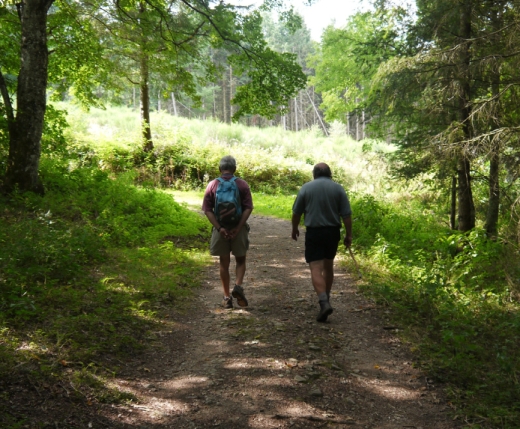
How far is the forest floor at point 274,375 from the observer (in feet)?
11.5

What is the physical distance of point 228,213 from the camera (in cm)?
580

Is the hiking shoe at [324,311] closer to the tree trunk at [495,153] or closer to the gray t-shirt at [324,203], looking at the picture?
the gray t-shirt at [324,203]

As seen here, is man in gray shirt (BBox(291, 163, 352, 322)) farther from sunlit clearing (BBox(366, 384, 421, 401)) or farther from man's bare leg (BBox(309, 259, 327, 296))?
sunlit clearing (BBox(366, 384, 421, 401))

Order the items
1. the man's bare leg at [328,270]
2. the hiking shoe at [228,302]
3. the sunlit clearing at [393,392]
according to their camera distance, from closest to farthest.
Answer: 1. the sunlit clearing at [393,392]
2. the man's bare leg at [328,270]
3. the hiking shoe at [228,302]

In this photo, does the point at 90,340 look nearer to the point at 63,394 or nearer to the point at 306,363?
the point at 63,394

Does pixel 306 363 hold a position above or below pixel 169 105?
below

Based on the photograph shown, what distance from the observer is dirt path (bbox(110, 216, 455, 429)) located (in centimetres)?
354

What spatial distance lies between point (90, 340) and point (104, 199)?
246 inches

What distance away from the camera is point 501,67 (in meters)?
7.27

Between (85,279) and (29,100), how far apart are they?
174 inches

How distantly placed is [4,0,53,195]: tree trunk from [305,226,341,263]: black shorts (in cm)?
618

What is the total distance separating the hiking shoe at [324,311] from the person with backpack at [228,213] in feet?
3.75

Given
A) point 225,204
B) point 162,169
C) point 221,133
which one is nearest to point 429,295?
point 225,204

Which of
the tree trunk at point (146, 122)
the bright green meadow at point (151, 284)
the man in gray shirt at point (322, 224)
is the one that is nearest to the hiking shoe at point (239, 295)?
the bright green meadow at point (151, 284)
